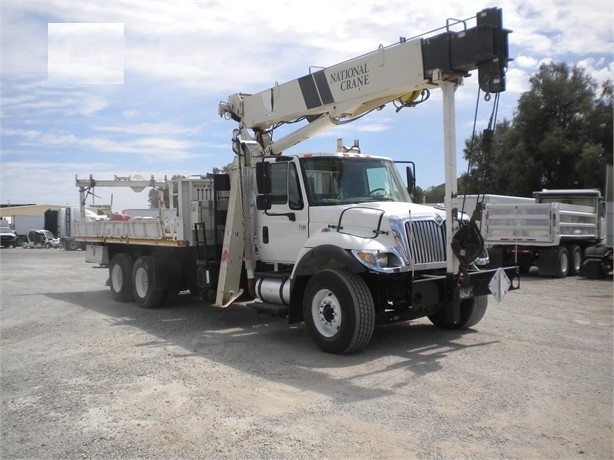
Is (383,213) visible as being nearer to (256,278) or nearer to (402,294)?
(402,294)

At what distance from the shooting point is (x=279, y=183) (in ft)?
28.7

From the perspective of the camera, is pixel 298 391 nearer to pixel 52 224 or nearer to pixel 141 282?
pixel 141 282

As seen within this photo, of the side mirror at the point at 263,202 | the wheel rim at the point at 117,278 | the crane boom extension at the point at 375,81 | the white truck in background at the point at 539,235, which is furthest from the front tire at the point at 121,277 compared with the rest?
the white truck in background at the point at 539,235

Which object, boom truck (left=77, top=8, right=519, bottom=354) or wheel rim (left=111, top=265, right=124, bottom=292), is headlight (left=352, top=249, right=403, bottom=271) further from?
wheel rim (left=111, top=265, right=124, bottom=292)

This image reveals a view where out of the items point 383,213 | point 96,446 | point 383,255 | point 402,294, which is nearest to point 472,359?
point 402,294

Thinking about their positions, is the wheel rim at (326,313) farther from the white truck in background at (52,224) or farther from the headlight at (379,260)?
the white truck in background at (52,224)

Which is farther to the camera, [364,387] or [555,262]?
[555,262]

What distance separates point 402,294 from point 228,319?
4.01 metres

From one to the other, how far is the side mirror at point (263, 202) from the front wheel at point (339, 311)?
168 centimetres

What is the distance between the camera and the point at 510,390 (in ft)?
18.8

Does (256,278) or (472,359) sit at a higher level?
(256,278)

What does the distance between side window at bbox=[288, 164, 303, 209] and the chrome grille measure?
180 cm

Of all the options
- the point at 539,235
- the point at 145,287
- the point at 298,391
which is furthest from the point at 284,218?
the point at 539,235

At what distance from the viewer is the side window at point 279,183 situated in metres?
8.63
